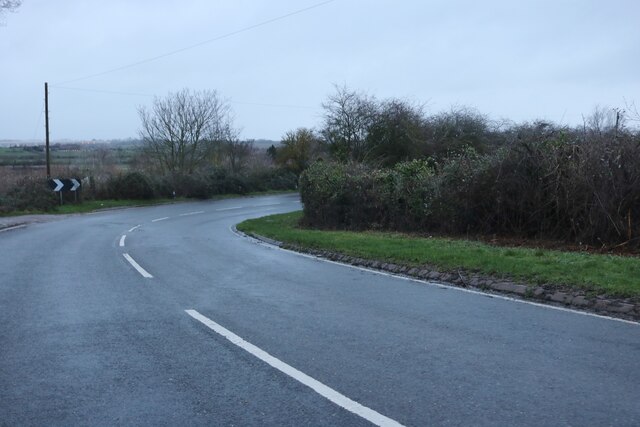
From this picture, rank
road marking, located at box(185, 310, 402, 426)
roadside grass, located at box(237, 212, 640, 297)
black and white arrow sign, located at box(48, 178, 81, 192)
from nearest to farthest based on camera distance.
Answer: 1. road marking, located at box(185, 310, 402, 426)
2. roadside grass, located at box(237, 212, 640, 297)
3. black and white arrow sign, located at box(48, 178, 81, 192)

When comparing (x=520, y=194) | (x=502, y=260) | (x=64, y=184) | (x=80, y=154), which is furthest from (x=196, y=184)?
(x=502, y=260)

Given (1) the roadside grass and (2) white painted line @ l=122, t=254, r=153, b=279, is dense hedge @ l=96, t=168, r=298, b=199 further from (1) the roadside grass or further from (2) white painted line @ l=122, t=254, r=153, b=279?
(2) white painted line @ l=122, t=254, r=153, b=279

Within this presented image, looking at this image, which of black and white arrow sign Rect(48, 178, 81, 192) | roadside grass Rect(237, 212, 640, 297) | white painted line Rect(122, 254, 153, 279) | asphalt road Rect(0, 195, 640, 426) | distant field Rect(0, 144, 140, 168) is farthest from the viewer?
distant field Rect(0, 144, 140, 168)

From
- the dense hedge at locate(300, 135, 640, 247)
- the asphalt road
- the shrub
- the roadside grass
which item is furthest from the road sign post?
the asphalt road

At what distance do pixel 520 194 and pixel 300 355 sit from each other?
11.7m

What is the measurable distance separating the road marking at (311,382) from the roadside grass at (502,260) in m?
5.26

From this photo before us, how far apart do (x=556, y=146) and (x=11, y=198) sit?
1145 inches

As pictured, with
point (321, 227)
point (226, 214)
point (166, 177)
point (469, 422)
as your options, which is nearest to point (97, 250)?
point (321, 227)

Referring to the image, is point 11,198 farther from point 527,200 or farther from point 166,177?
point 527,200

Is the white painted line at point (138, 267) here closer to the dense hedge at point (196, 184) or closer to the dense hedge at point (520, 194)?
the dense hedge at point (520, 194)

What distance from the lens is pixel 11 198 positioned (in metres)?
33.8

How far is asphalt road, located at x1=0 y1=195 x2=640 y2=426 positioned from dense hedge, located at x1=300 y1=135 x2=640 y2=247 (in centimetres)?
623

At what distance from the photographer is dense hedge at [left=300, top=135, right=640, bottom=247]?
46.9 feet

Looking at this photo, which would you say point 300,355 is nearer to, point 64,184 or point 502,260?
point 502,260
